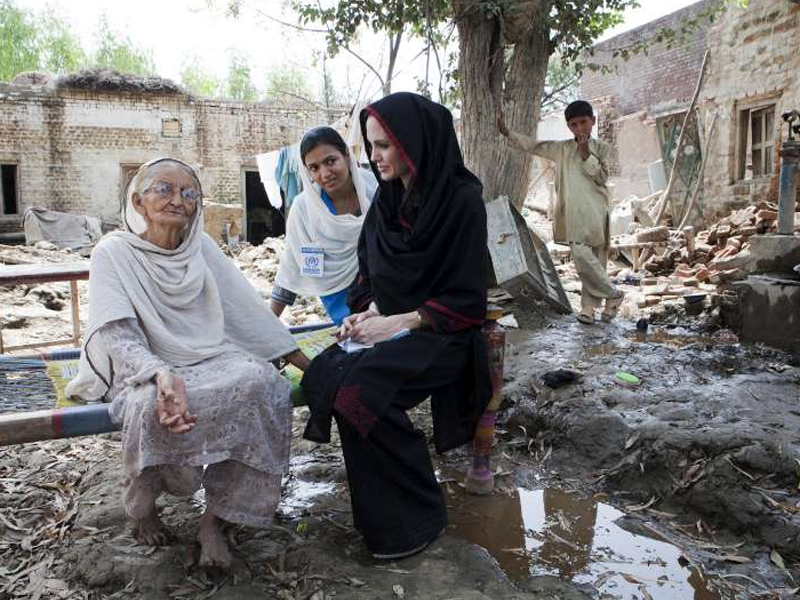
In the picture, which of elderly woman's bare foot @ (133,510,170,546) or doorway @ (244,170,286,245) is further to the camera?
doorway @ (244,170,286,245)

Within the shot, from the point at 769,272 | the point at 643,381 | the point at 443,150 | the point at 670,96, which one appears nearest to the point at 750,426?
the point at 643,381

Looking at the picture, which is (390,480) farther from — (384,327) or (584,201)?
(584,201)

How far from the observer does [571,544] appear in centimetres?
244

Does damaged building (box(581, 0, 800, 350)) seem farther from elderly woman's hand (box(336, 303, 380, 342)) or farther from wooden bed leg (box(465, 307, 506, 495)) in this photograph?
elderly woman's hand (box(336, 303, 380, 342))

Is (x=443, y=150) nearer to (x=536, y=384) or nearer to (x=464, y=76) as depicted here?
(x=536, y=384)

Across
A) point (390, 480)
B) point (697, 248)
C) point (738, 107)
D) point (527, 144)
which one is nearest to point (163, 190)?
point (390, 480)

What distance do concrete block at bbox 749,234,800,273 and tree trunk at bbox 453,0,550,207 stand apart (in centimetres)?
222

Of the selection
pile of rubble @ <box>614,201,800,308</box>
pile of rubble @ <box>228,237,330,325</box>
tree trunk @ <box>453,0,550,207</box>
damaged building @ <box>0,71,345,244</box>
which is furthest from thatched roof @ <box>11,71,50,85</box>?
pile of rubble @ <box>614,201,800,308</box>

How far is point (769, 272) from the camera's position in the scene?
5195mm

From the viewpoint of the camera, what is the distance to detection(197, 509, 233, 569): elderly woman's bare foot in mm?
2145

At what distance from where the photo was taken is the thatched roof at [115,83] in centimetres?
1641

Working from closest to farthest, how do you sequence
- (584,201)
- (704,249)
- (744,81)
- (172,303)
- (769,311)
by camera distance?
(172,303) → (769,311) → (584,201) → (704,249) → (744,81)

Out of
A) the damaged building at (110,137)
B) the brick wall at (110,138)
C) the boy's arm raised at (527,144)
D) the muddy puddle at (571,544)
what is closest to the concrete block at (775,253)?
the boy's arm raised at (527,144)

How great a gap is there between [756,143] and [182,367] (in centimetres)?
1057
